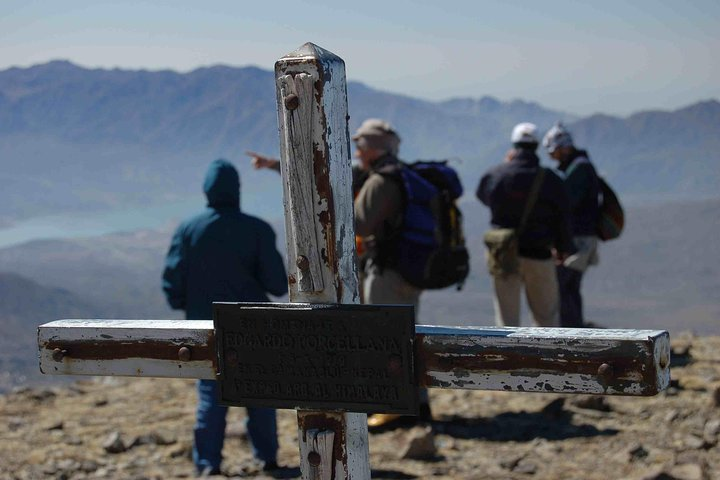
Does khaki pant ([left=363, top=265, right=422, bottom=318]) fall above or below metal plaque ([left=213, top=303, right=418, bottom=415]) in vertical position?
below

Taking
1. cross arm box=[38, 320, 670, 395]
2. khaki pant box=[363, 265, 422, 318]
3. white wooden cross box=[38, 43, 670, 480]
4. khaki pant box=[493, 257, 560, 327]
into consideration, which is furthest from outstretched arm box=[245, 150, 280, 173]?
white wooden cross box=[38, 43, 670, 480]

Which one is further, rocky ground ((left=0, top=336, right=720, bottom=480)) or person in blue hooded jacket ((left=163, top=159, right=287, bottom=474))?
rocky ground ((left=0, top=336, right=720, bottom=480))

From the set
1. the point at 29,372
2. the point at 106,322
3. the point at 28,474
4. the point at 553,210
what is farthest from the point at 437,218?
the point at 29,372

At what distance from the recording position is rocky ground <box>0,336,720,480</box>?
6.42 meters

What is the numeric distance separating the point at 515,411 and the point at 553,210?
1.47m

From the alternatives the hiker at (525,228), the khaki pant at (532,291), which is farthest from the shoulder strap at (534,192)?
the khaki pant at (532,291)

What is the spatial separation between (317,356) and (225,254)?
3180mm

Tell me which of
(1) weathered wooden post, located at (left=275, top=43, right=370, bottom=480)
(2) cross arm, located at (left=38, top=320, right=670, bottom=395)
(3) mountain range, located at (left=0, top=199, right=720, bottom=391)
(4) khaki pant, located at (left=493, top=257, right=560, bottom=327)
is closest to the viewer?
(2) cross arm, located at (left=38, top=320, right=670, bottom=395)

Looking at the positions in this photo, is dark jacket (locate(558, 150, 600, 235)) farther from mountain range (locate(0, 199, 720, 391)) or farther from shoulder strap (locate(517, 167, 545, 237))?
mountain range (locate(0, 199, 720, 391))

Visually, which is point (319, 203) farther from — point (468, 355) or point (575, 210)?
point (575, 210)

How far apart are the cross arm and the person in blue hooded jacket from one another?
2710mm

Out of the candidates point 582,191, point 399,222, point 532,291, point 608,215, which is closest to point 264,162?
point 399,222

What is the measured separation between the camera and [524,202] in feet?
26.3

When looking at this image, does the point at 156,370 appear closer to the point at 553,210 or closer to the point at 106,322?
the point at 106,322
